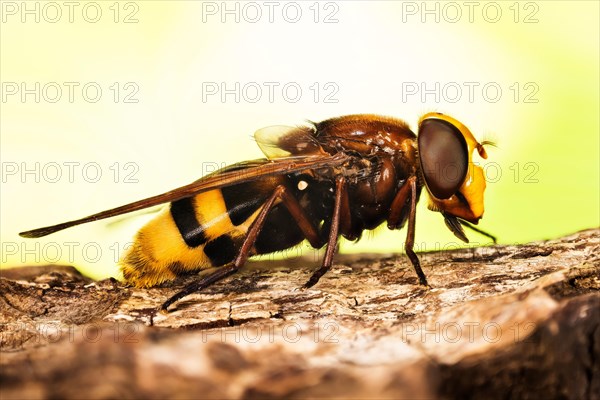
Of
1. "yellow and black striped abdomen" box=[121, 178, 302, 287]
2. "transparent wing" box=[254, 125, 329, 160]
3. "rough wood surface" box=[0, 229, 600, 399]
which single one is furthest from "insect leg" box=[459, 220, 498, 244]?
"yellow and black striped abdomen" box=[121, 178, 302, 287]

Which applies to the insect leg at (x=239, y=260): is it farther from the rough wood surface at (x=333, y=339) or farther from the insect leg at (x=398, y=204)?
the insect leg at (x=398, y=204)

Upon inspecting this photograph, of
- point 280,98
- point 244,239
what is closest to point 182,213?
point 244,239

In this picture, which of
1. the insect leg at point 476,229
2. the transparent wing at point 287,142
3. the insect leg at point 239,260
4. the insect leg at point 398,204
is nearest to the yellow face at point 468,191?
the insect leg at point 398,204

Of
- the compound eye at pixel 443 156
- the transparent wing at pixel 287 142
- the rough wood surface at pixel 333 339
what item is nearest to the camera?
the rough wood surface at pixel 333 339

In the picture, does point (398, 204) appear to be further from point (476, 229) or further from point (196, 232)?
point (196, 232)

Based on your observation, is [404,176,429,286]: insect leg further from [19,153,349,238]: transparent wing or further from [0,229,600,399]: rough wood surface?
[19,153,349,238]: transparent wing

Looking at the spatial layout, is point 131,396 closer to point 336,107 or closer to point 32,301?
point 32,301

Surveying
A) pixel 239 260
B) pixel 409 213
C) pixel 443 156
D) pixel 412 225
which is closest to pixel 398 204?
pixel 409 213
